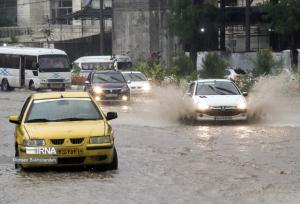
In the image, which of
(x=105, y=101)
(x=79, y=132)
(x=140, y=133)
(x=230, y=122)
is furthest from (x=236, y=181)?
(x=105, y=101)

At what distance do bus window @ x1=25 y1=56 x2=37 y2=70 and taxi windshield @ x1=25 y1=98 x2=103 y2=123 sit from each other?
35.0 meters

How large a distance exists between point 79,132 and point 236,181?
2.74m

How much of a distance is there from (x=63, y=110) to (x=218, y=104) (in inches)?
382

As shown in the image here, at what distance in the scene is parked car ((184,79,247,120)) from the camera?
24688 millimetres

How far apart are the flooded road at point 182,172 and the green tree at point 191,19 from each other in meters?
37.2

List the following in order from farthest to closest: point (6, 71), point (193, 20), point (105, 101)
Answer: point (193, 20), point (6, 71), point (105, 101)

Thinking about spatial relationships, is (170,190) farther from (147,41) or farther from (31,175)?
(147,41)

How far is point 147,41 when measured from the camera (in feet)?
233

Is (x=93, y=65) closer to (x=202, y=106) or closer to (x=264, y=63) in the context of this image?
(x=264, y=63)

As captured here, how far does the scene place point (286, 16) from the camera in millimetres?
54281

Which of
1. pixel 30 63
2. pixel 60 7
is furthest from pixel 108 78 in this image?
pixel 60 7

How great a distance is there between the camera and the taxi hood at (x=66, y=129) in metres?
14.3

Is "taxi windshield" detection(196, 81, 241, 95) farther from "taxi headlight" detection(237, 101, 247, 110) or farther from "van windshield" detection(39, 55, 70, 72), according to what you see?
"van windshield" detection(39, 55, 70, 72)

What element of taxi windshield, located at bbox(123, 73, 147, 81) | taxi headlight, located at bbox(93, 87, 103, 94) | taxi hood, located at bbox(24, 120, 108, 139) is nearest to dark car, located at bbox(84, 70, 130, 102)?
taxi headlight, located at bbox(93, 87, 103, 94)
